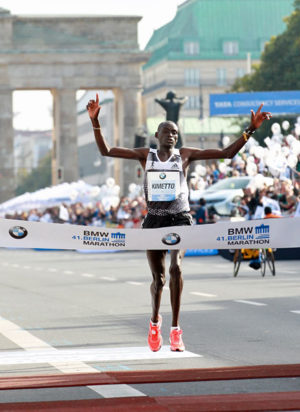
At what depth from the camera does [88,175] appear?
597 feet

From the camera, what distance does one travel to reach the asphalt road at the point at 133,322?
10414 millimetres

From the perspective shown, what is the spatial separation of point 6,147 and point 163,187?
79.2 m

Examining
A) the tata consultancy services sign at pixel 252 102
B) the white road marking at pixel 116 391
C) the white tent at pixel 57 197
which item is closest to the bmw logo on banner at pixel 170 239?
the white road marking at pixel 116 391

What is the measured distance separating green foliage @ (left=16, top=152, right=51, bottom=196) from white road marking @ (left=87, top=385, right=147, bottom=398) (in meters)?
155

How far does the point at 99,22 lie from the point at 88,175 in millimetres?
96476

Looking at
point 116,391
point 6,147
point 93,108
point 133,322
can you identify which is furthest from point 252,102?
point 116,391

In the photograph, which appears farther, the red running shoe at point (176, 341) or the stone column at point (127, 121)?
the stone column at point (127, 121)

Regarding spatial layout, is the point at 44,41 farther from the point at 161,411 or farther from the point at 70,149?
the point at 161,411

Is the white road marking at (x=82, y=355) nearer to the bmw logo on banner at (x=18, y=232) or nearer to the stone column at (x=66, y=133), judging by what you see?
the bmw logo on banner at (x=18, y=232)

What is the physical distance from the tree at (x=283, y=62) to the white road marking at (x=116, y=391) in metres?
61.5

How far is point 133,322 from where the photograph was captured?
1417cm

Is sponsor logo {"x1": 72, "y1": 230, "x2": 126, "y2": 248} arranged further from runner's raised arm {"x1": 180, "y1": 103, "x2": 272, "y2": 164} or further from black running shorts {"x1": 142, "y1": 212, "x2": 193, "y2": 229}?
runner's raised arm {"x1": 180, "y1": 103, "x2": 272, "y2": 164}

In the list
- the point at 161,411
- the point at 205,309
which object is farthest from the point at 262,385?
the point at 205,309

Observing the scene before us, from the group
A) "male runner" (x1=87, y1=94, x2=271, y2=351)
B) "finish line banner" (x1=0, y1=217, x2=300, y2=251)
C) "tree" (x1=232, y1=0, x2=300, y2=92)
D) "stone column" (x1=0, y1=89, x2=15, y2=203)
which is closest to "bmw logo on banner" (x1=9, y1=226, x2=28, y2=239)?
"finish line banner" (x1=0, y1=217, x2=300, y2=251)
